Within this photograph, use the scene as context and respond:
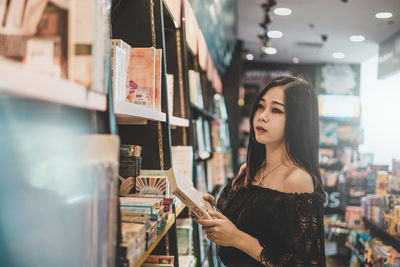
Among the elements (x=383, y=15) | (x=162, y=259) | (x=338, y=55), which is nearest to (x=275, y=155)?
(x=162, y=259)

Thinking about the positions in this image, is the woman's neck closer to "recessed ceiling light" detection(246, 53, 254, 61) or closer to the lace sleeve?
the lace sleeve

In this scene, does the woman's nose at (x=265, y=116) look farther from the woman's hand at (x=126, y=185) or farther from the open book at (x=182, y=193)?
the woman's hand at (x=126, y=185)

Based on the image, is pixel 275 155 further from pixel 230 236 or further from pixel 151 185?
pixel 151 185

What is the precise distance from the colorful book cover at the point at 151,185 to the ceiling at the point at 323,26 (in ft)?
14.9

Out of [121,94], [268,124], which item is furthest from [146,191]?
[268,124]

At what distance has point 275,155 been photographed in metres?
1.82

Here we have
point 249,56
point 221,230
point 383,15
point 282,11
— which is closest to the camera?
point 221,230

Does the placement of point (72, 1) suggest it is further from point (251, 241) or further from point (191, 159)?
point (191, 159)

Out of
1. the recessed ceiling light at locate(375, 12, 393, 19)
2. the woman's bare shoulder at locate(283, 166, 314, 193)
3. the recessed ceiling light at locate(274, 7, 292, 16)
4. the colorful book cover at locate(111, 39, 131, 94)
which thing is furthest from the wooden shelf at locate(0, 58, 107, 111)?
the recessed ceiling light at locate(375, 12, 393, 19)

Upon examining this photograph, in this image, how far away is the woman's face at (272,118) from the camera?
1713mm

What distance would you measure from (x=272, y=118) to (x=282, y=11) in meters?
4.45

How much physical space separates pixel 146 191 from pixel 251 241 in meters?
0.55

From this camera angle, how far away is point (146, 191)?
138 cm

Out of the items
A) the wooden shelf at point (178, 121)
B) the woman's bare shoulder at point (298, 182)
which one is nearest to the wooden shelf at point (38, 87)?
the wooden shelf at point (178, 121)
